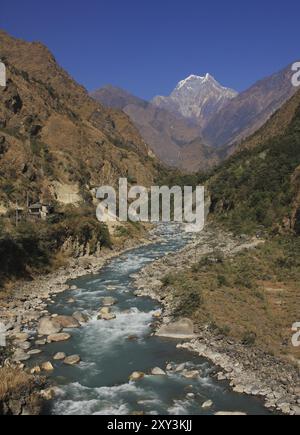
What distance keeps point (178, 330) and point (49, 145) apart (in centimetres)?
5372

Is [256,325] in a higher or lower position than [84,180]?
lower

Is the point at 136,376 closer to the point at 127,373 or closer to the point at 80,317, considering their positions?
the point at 127,373

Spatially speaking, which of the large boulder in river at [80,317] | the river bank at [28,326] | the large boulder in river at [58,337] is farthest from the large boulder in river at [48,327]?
the large boulder in river at [80,317]

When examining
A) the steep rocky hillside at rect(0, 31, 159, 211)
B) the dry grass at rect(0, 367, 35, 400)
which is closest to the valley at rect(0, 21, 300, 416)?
the dry grass at rect(0, 367, 35, 400)

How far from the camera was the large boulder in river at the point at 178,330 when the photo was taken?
21.3 metres

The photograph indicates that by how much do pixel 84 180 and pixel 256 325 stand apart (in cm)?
4616

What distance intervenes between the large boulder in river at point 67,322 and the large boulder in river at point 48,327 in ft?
1.31

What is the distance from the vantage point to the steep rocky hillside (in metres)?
51.4

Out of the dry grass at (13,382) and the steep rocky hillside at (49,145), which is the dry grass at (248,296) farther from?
the steep rocky hillside at (49,145)

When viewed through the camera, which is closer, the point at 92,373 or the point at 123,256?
the point at 92,373

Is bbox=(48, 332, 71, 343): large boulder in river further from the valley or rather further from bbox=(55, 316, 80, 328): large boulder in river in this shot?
bbox=(55, 316, 80, 328): large boulder in river

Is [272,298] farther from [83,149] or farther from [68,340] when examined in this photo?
[83,149]
